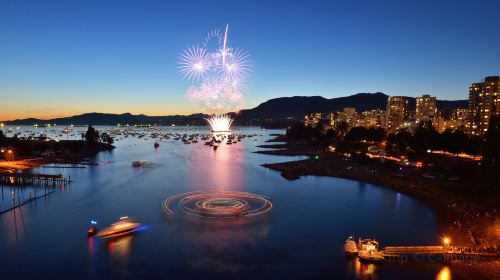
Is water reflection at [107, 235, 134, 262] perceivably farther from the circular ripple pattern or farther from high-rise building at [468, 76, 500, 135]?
high-rise building at [468, 76, 500, 135]

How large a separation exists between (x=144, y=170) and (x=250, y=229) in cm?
3165

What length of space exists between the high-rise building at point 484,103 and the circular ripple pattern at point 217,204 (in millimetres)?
83429

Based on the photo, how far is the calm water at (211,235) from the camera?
1909 cm

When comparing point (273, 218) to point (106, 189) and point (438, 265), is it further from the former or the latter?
point (106, 189)

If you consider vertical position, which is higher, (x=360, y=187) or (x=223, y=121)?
(x=223, y=121)

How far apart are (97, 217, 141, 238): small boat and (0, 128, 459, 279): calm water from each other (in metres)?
0.66

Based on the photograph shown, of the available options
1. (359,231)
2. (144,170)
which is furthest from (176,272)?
(144,170)

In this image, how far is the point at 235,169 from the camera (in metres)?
54.4

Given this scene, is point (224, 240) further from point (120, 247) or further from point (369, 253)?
point (369, 253)

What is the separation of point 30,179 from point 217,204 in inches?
1011

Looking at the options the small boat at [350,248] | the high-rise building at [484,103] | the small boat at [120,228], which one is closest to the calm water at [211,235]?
the small boat at [350,248]

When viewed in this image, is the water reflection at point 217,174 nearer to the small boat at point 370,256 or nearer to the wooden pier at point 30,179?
the wooden pier at point 30,179

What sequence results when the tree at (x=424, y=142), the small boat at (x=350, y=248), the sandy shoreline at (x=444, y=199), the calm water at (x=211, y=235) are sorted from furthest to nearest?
the tree at (x=424, y=142)
the sandy shoreline at (x=444, y=199)
the small boat at (x=350, y=248)
the calm water at (x=211, y=235)

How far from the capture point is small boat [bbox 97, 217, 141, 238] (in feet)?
77.8
